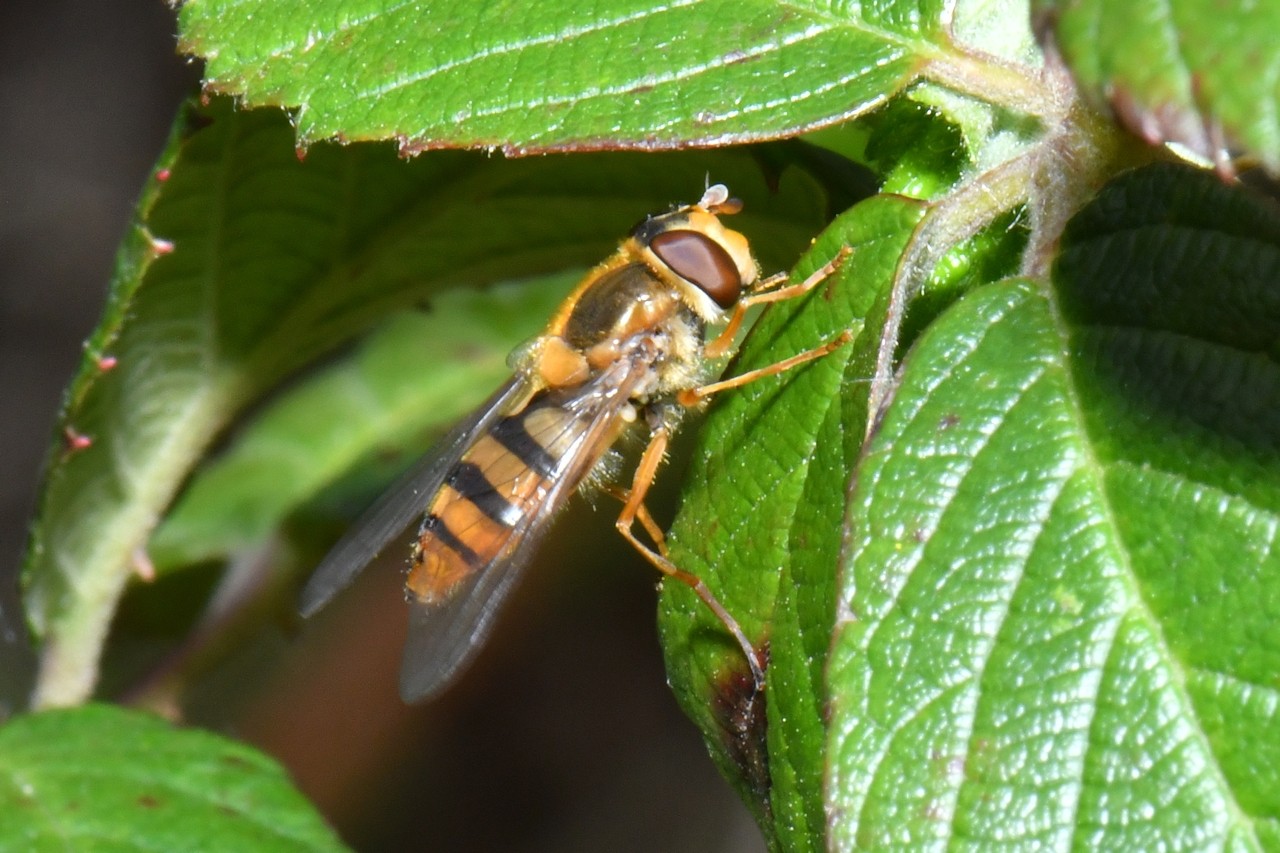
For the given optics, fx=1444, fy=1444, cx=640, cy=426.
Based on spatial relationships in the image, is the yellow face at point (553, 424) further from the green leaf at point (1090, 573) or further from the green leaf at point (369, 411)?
the green leaf at point (1090, 573)

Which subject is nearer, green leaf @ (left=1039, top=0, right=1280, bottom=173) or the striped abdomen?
green leaf @ (left=1039, top=0, right=1280, bottom=173)

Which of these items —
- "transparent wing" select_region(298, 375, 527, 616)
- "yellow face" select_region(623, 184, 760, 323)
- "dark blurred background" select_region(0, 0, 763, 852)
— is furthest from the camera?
"dark blurred background" select_region(0, 0, 763, 852)

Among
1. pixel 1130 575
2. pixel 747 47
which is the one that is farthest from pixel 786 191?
pixel 1130 575

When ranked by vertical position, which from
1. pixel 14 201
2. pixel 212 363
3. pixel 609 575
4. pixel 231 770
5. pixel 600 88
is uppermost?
pixel 14 201

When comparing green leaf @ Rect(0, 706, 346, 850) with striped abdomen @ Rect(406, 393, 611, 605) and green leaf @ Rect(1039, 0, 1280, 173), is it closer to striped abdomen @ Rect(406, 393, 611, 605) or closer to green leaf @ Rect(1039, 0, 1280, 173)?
striped abdomen @ Rect(406, 393, 611, 605)

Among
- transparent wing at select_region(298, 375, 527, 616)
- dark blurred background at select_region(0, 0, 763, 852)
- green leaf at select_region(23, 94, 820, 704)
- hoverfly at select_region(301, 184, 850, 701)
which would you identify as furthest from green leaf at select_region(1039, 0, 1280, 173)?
dark blurred background at select_region(0, 0, 763, 852)

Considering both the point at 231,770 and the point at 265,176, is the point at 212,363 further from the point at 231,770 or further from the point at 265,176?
the point at 231,770

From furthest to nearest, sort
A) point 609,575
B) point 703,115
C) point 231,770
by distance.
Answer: point 609,575 < point 231,770 < point 703,115
